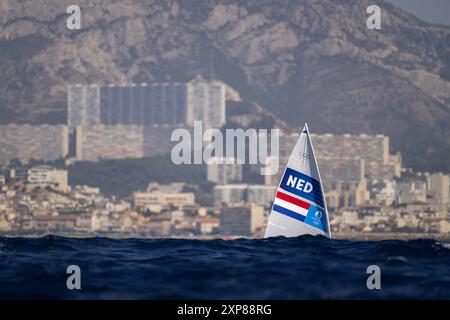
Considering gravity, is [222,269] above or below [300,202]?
below

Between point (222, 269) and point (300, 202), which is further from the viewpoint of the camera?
point (300, 202)

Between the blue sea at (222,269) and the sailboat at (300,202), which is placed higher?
the sailboat at (300,202)

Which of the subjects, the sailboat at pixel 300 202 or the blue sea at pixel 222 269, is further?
the sailboat at pixel 300 202
